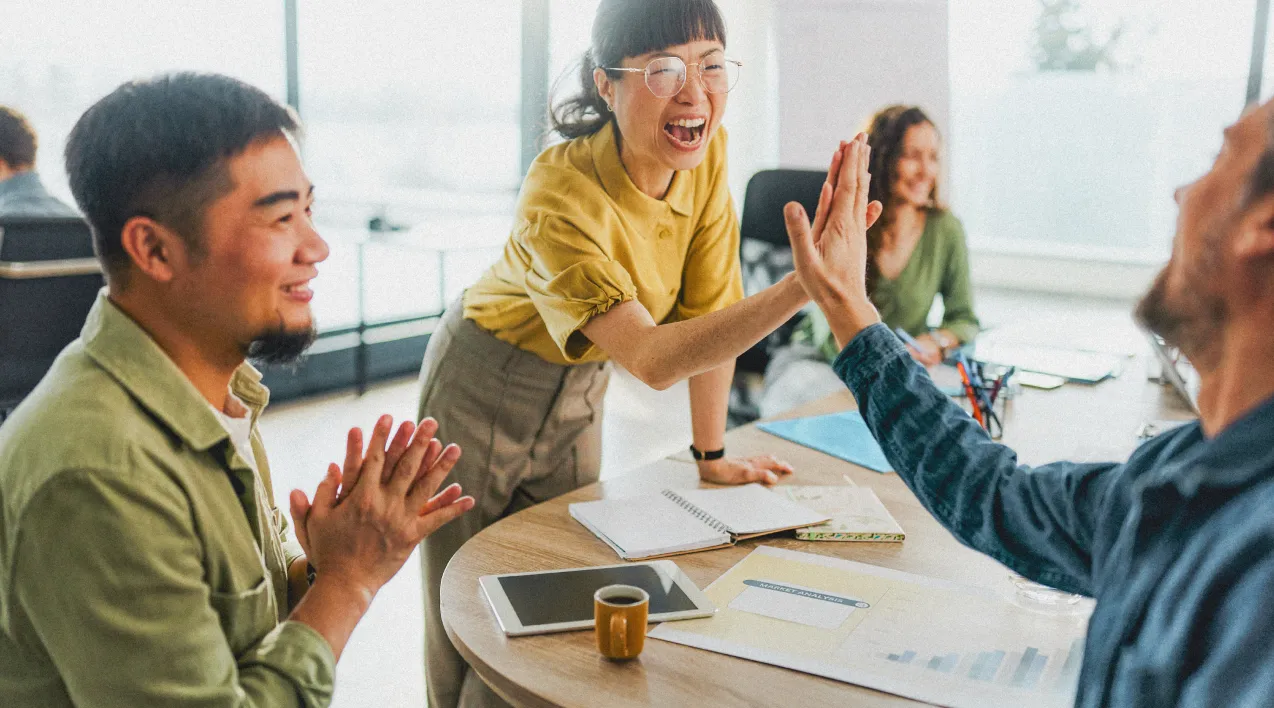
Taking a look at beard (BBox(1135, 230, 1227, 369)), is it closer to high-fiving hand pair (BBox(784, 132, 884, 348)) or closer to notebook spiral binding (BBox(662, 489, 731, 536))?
high-fiving hand pair (BBox(784, 132, 884, 348))

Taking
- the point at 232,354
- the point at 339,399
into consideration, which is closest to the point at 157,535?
the point at 232,354

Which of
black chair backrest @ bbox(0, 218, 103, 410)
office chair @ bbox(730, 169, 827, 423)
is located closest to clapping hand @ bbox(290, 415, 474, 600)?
black chair backrest @ bbox(0, 218, 103, 410)

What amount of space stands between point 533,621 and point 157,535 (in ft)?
1.51

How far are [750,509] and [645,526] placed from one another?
18 cm

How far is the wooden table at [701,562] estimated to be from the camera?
1.16 metres

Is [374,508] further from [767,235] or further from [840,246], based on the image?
[767,235]

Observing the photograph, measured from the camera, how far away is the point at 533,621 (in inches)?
51.0

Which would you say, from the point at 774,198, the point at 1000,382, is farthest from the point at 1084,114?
the point at 1000,382

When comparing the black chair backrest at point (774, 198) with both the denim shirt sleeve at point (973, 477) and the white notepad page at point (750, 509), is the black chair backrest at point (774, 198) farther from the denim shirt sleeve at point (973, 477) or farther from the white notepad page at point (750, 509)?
the denim shirt sleeve at point (973, 477)

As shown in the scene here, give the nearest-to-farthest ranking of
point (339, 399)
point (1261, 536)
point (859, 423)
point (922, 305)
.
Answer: point (1261, 536)
point (859, 423)
point (922, 305)
point (339, 399)

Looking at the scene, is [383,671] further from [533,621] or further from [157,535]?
[157,535]

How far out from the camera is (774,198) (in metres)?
3.71

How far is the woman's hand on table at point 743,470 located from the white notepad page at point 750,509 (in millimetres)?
65

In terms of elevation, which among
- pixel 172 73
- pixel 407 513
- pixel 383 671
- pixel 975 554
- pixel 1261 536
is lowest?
pixel 383 671
